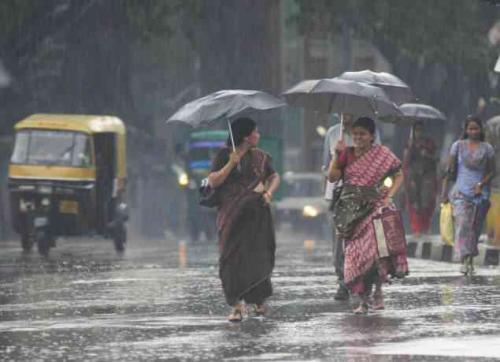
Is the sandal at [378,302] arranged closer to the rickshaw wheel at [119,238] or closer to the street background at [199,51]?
the rickshaw wheel at [119,238]

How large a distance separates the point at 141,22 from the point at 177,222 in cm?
1313

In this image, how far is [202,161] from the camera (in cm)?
4141

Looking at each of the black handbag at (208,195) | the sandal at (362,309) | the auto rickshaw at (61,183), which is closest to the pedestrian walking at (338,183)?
the sandal at (362,309)

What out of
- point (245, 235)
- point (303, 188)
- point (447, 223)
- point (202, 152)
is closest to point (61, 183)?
point (447, 223)

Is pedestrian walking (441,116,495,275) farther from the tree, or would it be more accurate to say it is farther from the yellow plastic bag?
the tree

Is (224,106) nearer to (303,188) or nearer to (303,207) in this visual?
(303,207)

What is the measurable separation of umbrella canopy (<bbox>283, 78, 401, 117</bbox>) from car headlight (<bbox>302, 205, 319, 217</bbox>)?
26.7 meters

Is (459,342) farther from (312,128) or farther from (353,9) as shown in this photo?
(312,128)

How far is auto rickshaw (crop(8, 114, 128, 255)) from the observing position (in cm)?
2945

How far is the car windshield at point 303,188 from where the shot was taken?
50562 mm

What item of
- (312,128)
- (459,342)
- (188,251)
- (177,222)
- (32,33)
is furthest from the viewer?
(312,128)

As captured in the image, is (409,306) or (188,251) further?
(188,251)

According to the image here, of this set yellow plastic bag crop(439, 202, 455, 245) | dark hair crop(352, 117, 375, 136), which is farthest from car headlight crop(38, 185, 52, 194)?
dark hair crop(352, 117, 375, 136)

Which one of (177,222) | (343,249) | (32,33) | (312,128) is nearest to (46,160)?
(32,33)
